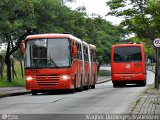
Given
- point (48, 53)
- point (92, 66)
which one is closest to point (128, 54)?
point (92, 66)

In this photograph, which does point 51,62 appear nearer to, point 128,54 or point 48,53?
point 48,53

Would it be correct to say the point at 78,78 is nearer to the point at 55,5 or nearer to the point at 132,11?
the point at 132,11

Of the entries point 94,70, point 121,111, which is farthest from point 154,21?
point 121,111

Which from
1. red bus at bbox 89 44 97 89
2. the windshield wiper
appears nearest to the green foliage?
red bus at bbox 89 44 97 89

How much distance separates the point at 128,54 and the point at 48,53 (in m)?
14.1

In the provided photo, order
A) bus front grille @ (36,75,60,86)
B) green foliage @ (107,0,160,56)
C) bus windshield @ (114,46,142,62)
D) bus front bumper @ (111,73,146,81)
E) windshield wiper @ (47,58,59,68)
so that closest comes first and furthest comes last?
windshield wiper @ (47,58,59,68), bus front grille @ (36,75,60,86), green foliage @ (107,0,160,56), bus windshield @ (114,46,142,62), bus front bumper @ (111,73,146,81)

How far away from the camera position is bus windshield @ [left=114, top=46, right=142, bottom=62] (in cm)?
3969

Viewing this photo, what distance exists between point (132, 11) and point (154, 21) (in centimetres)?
160

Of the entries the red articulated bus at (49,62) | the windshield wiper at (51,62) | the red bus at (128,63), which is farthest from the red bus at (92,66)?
the windshield wiper at (51,62)

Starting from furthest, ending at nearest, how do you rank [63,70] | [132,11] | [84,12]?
[84,12]
[132,11]
[63,70]

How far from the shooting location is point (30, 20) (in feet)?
122

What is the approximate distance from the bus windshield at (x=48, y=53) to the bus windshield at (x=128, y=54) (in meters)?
13.3

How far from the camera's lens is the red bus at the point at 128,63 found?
39.7 metres

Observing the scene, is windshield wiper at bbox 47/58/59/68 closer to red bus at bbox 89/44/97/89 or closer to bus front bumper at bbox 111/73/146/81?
red bus at bbox 89/44/97/89
